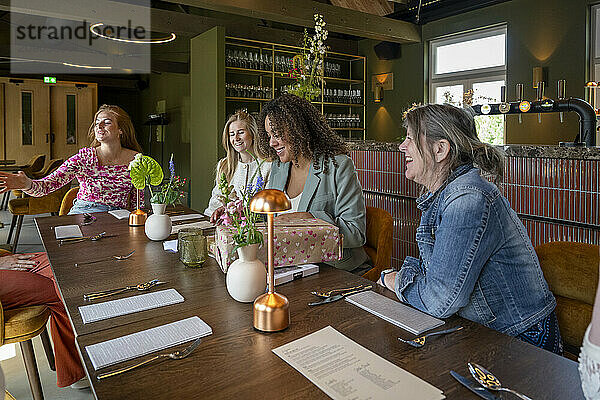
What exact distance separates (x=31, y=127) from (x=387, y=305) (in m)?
14.5

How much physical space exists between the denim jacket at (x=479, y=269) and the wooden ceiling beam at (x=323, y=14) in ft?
17.7

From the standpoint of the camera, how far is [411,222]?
371 cm

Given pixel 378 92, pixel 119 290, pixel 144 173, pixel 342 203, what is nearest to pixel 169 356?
pixel 119 290

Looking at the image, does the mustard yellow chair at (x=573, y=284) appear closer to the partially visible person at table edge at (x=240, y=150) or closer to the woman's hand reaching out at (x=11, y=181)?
the partially visible person at table edge at (x=240, y=150)

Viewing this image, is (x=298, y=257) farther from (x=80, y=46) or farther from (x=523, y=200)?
(x=80, y=46)

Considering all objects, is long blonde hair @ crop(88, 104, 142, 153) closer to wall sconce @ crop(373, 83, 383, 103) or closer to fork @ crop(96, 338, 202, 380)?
fork @ crop(96, 338, 202, 380)

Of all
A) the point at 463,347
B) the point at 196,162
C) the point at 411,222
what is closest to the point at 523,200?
the point at 411,222

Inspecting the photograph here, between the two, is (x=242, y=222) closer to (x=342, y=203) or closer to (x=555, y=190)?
(x=342, y=203)

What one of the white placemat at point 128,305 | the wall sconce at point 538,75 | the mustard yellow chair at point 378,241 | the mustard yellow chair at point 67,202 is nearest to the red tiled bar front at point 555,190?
the mustard yellow chair at point 378,241

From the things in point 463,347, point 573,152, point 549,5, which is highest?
point 549,5

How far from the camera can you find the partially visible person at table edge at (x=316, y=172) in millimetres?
2264

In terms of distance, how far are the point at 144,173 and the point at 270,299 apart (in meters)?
1.58

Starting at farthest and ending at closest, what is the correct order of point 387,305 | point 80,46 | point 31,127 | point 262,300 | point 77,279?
point 31,127
point 80,46
point 77,279
point 387,305
point 262,300

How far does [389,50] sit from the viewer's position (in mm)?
8891
